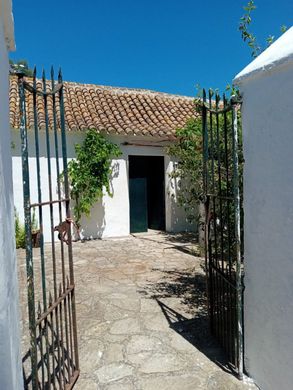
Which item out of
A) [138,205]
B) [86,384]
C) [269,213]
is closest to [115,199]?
[138,205]

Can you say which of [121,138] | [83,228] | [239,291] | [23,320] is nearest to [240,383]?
[239,291]

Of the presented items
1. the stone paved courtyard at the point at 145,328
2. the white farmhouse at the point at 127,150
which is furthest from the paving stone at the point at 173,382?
the white farmhouse at the point at 127,150

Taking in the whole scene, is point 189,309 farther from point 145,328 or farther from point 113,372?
point 113,372

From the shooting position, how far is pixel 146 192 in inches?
421

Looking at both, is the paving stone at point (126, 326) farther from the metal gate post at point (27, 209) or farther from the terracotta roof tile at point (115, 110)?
the terracotta roof tile at point (115, 110)

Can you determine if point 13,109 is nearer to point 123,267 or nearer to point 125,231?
point 125,231

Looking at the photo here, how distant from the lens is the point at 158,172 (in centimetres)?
1078

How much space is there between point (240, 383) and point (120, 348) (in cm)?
128

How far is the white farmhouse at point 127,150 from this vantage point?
9047 millimetres

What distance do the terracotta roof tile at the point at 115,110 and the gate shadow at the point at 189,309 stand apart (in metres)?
4.91

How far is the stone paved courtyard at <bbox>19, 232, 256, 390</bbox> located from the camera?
2.96 m

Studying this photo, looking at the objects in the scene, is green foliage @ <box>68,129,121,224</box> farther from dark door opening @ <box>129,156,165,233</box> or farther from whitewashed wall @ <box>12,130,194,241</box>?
dark door opening @ <box>129,156,165,233</box>

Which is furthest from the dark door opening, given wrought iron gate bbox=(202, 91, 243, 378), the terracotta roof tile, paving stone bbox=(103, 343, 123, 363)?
paving stone bbox=(103, 343, 123, 363)

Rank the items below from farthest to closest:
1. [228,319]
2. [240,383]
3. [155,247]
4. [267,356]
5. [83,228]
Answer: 1. [83,228]
2. [155,247]
3. [228,319]
4. [240,383]
5. [267,356]
